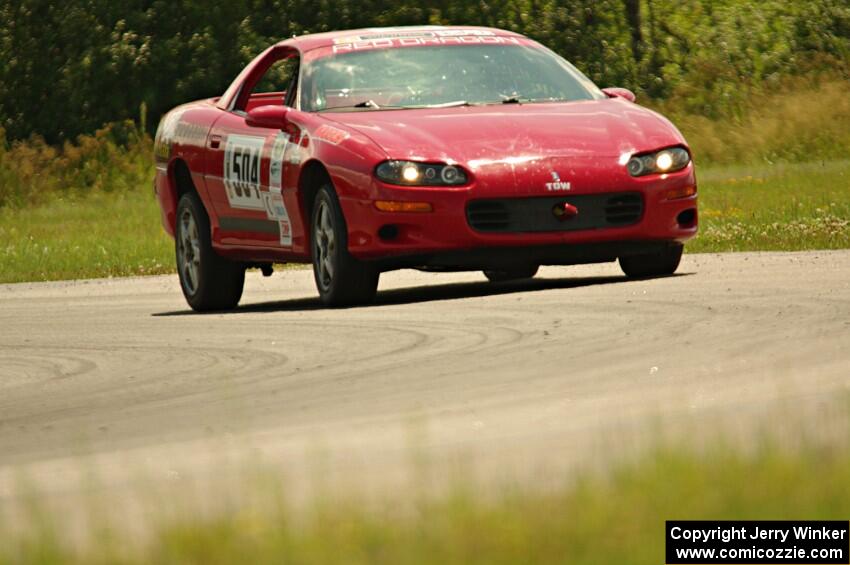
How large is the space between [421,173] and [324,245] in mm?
761

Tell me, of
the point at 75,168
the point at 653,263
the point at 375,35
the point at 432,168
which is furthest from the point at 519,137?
the point at 75,168

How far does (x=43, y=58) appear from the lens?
37.5 m

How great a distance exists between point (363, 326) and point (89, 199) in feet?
68.8

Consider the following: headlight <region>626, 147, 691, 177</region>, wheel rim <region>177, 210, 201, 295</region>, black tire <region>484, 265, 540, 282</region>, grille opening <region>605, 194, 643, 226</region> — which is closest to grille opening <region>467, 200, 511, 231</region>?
grille opening <region>605, 194, 643, 226</region>

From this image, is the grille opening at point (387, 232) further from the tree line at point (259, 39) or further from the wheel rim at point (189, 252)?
the tree line at point (259, 39)

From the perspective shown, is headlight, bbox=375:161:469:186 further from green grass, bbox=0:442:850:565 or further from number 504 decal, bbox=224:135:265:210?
green grass, bbox=0:442:850:565

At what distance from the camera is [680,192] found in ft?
38.8

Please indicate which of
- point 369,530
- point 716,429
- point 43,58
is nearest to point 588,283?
point 716,429

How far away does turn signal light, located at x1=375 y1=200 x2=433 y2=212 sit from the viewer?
11.3 metres

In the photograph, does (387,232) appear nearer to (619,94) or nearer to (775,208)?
(619,94)

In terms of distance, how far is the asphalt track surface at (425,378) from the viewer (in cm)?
651

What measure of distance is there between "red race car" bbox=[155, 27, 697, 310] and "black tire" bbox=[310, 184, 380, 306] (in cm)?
1

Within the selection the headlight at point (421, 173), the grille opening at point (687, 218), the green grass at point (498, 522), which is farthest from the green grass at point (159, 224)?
the green grass at point (498, 522)

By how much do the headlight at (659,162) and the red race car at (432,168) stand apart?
0.01 meters
